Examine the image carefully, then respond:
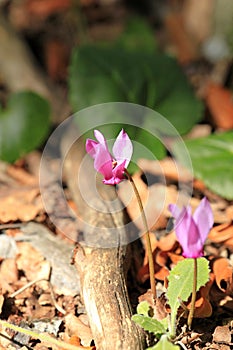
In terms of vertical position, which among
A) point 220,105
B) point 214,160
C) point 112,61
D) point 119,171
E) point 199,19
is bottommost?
point 220,105

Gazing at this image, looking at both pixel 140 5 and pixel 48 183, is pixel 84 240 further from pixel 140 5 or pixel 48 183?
pixel 140 5

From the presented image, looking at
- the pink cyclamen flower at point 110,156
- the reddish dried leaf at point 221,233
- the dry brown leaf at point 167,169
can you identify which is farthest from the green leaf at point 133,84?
the pink cyclamen flower at point 110,156

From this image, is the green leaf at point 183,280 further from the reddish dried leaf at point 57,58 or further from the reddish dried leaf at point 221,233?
→ the reddish dried leaf at point 57,58

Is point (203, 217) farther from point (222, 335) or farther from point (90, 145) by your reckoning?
point (222, 335)

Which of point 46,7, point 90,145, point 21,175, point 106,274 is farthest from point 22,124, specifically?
point 46,7

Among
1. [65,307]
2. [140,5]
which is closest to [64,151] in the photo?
[65,307]

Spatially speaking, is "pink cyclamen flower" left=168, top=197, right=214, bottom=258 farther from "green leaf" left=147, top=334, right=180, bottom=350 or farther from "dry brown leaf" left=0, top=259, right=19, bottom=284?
"dry brown leaf" left=0, top=259, right=19, bottom=284

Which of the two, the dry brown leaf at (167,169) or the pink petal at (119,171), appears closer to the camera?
the pink petal at (119,171)
